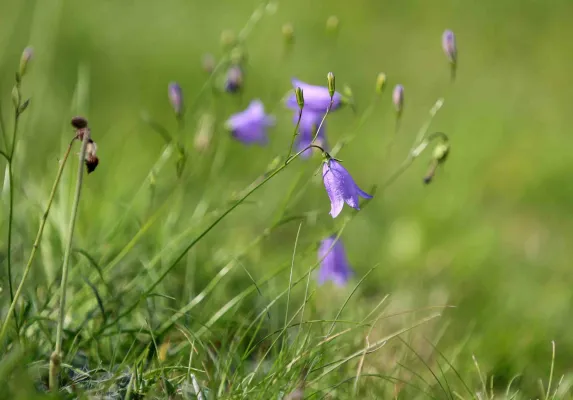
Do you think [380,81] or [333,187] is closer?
[333,187]

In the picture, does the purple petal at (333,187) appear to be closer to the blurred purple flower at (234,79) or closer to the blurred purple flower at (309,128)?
the blurred purple flower at (309,128)

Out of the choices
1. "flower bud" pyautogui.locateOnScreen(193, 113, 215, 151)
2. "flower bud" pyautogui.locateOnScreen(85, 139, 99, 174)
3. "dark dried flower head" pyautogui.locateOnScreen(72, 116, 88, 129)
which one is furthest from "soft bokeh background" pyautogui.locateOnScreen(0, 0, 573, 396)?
"dark dried flower head" pyautogui.locateOnScreen(72, 116, 88, 129)

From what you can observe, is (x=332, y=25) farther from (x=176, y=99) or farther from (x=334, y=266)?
(x=334, y=266)

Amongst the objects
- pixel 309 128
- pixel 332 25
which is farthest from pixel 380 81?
pixel 309 128

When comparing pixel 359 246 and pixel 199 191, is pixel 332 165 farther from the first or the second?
pixel 199 191

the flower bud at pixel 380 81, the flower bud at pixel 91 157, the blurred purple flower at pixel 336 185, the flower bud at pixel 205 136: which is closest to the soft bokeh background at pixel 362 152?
the flower bud at pixel 205 136

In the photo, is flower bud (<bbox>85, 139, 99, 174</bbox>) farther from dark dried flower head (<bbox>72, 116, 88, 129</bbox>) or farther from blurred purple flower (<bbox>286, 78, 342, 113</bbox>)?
blurred purple flower (<bbox>286, 78, 342, 113</bbox>)
